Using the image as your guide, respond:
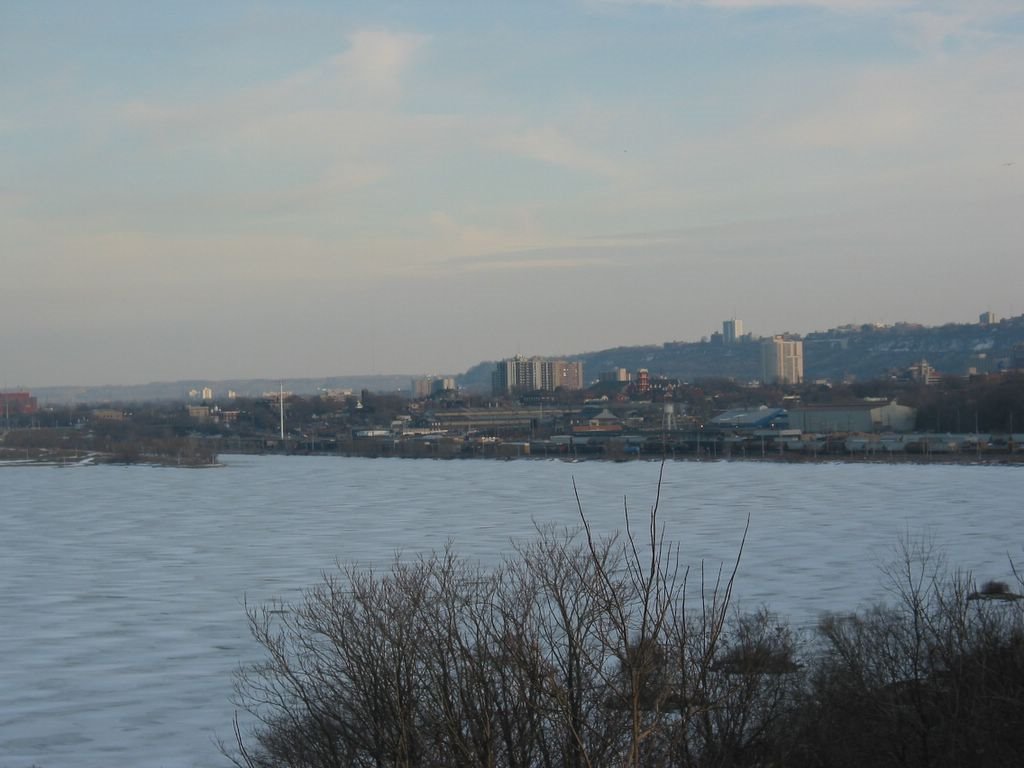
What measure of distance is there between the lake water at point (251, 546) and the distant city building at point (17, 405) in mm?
45160

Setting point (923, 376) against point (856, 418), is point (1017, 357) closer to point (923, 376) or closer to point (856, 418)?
point (923, 376)

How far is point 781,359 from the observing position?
9662cm

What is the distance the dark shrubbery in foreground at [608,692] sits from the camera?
4.61m

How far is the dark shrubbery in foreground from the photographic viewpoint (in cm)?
461

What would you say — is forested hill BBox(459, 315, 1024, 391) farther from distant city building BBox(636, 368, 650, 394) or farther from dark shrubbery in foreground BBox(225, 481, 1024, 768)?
dark shrubbery in foreground BBox(225, 481, 1024, 768)

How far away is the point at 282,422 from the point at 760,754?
193ft

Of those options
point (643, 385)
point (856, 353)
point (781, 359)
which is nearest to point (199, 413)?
point (643, 385)

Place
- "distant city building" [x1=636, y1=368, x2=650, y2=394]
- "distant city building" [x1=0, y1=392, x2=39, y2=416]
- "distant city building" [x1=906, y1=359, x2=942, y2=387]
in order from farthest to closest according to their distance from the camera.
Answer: "distant city building" [x1=0, y1=392, x2=39, y2=416], "distant city building" [x1=636, y1=368, x2=650, y2=394], "distant city building" [x1=906, y1=359, x2=942, y2=387]

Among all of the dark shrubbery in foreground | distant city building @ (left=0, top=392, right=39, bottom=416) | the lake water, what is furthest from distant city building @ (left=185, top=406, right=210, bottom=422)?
the dark shrubbery in foreground

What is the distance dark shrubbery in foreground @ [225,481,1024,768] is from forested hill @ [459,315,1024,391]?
75623 millimetres

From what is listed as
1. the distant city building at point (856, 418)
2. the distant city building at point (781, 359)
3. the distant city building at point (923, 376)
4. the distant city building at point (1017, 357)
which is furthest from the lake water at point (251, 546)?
the distant city building at point (781, 359)

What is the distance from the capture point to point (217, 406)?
77.4 m

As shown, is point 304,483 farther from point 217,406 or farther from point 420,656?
point 217,406

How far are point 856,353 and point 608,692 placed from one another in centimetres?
9849
